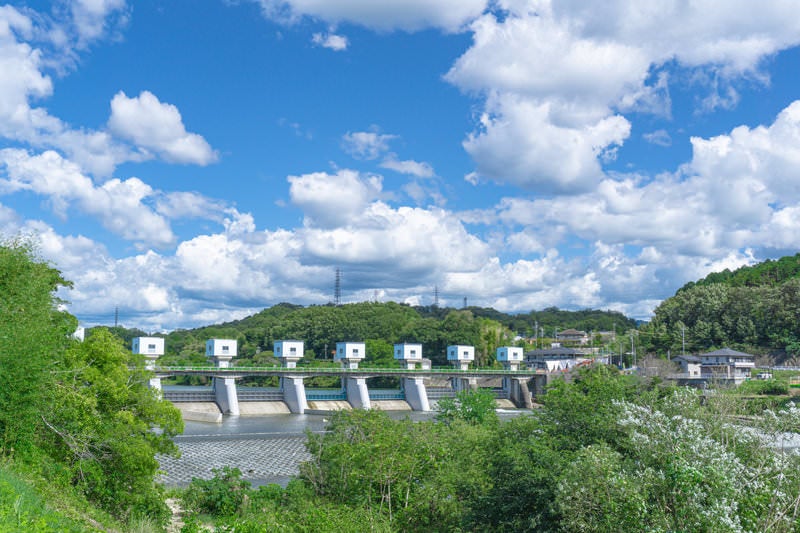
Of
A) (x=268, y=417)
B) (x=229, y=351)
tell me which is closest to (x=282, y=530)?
(x=268, y=417)

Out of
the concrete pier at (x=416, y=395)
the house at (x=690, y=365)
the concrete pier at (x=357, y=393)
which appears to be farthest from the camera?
the house at (x=690, y=365)

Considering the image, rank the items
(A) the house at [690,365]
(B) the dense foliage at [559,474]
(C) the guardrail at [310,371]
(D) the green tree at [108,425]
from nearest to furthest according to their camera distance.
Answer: (B) the dense foliage at [559,474] < (D) the green tree at [108,425] < (C) the guardrail at [310,371] < (A) the house at [690,365]

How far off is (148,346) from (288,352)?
18.5m

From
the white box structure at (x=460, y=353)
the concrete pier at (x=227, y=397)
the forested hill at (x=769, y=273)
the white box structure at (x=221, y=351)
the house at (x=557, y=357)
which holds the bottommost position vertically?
the concrete pier at (x=227, y=397)

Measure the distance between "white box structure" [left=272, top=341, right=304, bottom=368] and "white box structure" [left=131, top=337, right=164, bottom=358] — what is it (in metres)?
16.2

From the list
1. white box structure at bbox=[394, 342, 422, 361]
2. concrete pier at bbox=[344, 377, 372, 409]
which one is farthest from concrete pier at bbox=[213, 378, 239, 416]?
white box structure at bbox=[394, 342, 422, 361]

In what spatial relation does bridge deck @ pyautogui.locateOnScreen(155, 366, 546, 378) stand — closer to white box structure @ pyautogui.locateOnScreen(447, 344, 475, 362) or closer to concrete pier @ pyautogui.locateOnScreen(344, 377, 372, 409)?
concrete pier @ pyautogui.locateOnScreen(344, 377, 372, 409)

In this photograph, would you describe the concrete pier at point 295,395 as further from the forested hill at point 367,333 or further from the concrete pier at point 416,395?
the forested hill at point 367,333

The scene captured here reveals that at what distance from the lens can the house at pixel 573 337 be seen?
157125 mm

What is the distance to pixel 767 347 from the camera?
91438mm

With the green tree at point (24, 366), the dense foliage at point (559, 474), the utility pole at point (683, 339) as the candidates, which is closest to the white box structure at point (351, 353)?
the utility pole at point (683, 339)

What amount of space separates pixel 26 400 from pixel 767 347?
98163mm

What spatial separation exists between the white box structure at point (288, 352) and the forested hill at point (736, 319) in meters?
58.2

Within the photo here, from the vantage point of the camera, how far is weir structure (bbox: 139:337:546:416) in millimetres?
66438
